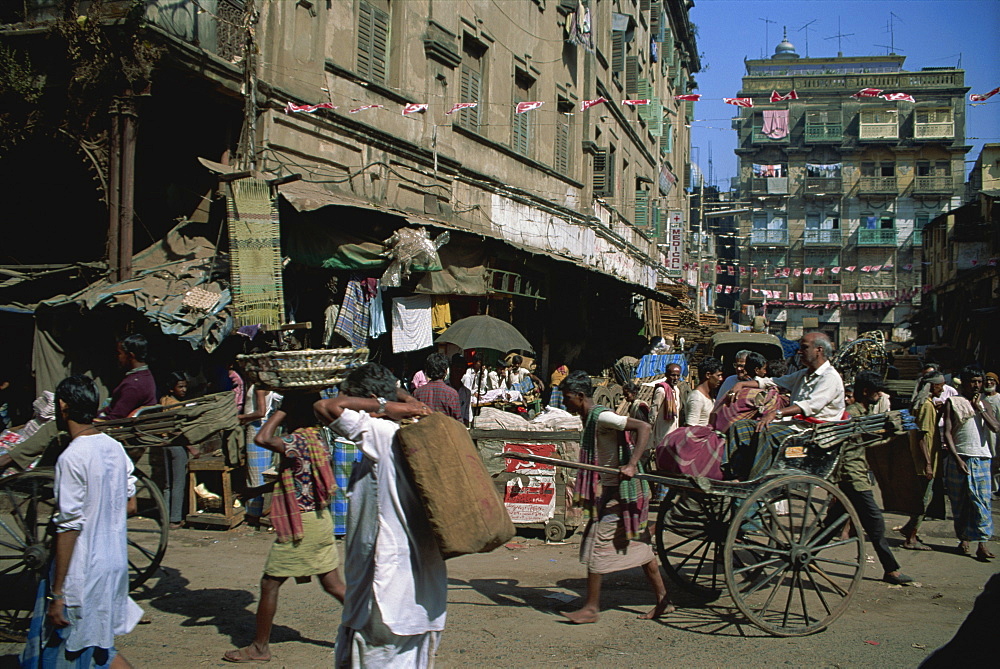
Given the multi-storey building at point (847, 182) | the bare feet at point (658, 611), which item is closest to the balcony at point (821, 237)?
the multi-storey building at point (847, 182)

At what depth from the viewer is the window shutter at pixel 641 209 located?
31.9 metres

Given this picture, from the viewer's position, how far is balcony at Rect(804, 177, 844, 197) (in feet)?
203

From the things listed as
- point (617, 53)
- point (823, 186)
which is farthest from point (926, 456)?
point (823, 186)

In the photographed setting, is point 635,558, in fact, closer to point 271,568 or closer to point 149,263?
point 271,568

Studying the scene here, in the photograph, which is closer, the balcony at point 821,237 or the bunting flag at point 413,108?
the bunting flag at point 413,108

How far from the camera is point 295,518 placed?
4613mm

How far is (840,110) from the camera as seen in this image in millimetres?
61188

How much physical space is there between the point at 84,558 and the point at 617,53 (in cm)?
2672

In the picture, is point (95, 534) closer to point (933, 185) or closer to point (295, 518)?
point (295, 518)

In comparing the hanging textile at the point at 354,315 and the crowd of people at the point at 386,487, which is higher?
the hanging textile at the point at 354,315

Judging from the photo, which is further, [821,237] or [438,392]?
[821,237]

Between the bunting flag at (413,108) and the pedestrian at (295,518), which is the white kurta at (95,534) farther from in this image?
the bunting flag at (413,108)

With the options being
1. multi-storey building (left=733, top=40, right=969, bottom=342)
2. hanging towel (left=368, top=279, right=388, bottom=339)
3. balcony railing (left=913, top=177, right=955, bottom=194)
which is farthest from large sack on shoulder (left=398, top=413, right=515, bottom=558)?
balcony railing (left=913, top=177, right=955, bottom=194)

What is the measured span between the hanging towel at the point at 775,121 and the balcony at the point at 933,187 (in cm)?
1374
